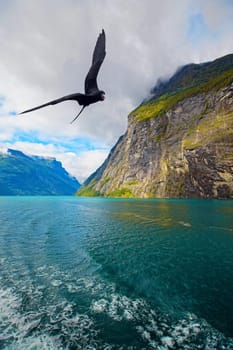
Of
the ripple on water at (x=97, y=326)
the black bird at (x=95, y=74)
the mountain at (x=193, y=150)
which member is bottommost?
the ripple on water at (x=97, y=326)

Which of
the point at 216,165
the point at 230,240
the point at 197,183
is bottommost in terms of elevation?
the point at 230,240

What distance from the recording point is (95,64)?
Result: 988 centimetres

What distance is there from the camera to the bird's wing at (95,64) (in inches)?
381

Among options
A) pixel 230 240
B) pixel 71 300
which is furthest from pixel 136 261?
pixel 230 240

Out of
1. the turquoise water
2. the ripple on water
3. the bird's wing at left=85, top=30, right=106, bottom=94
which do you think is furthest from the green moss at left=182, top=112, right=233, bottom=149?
the bird's wing at left=85, top=30, right=106, bottom=94

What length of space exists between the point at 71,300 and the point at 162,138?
180021mm

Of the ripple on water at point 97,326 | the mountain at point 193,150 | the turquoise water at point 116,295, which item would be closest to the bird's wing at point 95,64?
the ripple on water at point 97,326

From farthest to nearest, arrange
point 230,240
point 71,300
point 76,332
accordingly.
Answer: point 230,240, point 71,300, point 76,332

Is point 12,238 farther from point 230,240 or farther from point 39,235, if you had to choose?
point 230,240

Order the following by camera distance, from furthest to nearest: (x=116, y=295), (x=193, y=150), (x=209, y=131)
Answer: (x=193, y=150) → (x=209, y=131) → (x=116, y=295)

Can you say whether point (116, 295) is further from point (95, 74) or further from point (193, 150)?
point (193, 150)

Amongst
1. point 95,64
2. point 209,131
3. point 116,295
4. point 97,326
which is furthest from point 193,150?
point 97,326

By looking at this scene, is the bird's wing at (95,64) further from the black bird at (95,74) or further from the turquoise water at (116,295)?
the turquoise water at (116,295)

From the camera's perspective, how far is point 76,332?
32.8 ft
